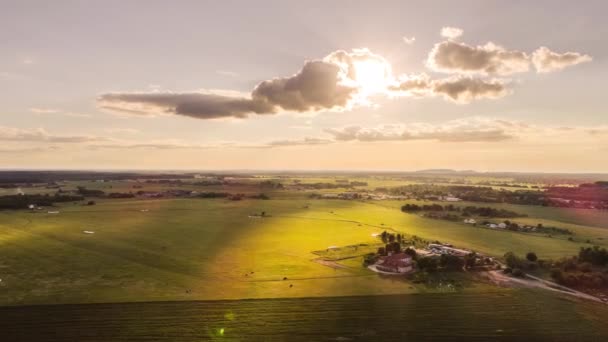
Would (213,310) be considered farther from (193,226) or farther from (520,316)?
(193,226)

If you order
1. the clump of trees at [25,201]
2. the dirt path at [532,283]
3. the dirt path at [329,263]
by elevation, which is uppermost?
the clump of trees at [25,201]

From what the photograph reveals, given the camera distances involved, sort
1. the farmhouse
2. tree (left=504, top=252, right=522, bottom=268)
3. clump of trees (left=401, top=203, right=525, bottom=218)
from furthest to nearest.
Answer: clump of trees (left=401, top=203, right=525, bottom=218) → the farmhouse → tree (left=504, top=252, right=522, bottom=268)

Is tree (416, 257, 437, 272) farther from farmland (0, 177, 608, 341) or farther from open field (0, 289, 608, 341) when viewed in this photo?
open field (0, 289, 608, 341)

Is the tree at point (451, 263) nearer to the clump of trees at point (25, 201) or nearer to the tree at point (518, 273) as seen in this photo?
the tree at point (518, 273)

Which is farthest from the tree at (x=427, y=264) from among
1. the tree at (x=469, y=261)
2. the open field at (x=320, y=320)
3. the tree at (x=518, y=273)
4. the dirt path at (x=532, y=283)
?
the open field at (x=320, y=320)

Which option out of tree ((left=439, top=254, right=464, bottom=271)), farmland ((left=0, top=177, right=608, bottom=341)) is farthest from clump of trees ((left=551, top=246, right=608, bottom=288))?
tree ((left=439, top=254, right=464, bottom=271))

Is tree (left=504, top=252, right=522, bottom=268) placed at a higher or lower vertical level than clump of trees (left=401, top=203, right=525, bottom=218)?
lower

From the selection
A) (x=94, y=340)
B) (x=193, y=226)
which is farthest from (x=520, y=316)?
(x=193, y=226)
